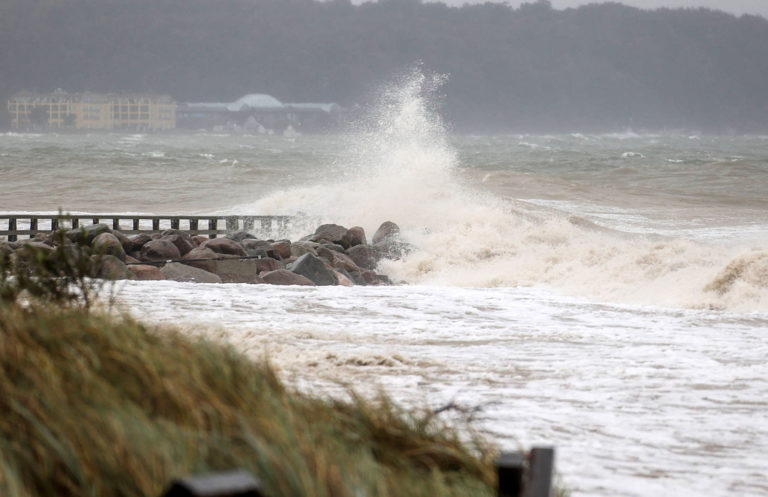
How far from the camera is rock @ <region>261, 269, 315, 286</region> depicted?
1374 centimetres

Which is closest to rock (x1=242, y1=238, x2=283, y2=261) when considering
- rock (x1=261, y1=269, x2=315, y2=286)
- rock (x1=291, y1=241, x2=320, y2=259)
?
rock (x1=291, y1=241, x2=320, y2=259)

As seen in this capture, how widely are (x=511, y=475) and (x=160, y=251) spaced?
1260 centimetres

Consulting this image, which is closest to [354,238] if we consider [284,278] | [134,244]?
[134,244]

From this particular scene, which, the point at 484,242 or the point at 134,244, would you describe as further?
the point at 484,242

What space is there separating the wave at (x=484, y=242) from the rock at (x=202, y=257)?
4491mm

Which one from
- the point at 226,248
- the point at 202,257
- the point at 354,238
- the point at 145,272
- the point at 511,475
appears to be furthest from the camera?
the point at 354,238

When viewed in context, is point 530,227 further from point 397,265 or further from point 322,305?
point 322,305

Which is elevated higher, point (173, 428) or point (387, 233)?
point (173, 428)

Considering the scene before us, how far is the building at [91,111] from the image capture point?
16375 centimetres

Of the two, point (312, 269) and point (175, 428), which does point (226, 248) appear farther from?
point (175, 428)

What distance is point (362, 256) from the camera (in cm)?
1923

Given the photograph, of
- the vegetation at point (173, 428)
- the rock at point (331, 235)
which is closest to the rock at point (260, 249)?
the rock at point (331, 235)

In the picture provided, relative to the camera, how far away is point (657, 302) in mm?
12914

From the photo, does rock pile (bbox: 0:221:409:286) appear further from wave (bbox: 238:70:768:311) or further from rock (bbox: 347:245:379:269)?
wave (bbox: 238:70:768:311)
